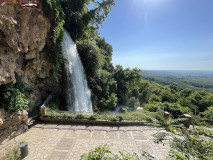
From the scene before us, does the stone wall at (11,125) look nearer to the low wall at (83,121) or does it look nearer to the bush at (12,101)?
the bush at (12,101)

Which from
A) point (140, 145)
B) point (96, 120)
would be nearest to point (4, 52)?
point (96, 120)

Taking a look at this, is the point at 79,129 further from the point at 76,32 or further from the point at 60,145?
the point at 76,32

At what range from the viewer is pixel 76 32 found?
45.5 feet

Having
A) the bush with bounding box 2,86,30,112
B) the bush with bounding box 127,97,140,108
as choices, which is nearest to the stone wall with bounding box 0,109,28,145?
the bush with bounding box 2,86,30,112

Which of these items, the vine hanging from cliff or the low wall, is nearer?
the low wall

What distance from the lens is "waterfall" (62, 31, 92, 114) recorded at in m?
11.5

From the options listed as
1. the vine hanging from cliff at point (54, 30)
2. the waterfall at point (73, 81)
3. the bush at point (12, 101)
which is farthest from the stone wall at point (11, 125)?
the waterfall at point (73, 81)

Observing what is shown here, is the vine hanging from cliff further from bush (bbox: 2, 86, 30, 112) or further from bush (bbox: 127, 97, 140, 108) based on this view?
bush (bbox: 127, 97, 140, 108)

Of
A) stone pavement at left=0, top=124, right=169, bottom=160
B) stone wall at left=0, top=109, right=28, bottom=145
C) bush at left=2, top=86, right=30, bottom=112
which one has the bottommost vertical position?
stone pavement at left=0, top=124, right=169, bottom=160

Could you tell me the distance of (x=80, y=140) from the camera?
566 cm

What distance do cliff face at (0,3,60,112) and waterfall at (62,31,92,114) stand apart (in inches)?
83.7

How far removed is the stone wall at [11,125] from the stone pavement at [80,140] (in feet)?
1.05

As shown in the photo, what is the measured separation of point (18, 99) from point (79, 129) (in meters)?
4.10

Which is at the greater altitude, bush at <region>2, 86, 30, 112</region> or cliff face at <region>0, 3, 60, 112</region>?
cliff face at <region>0, 3, 60, 112</region>
